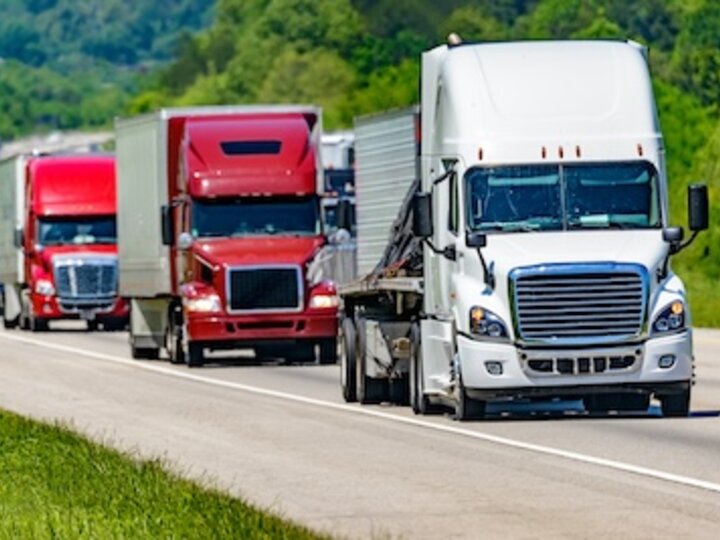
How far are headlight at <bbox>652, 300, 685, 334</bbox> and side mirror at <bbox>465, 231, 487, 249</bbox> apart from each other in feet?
5.10

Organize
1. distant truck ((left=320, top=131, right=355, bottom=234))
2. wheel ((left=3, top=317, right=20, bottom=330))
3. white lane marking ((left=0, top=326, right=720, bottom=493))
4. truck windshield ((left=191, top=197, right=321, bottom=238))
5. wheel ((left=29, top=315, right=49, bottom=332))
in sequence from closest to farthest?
white lane marking ((left=0, top=326, right=720, bottom=493))
truck windshield ((left=191, top=197, right=321, bottom=238))
distant truck ((left=320, top=131, right=355, bottom=234))
wheel ((left=29, top=315, right=49, bottom=332))
wheel ((left=3, top=317, right=20, bottom=330))

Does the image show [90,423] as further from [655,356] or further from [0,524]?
[0,524]

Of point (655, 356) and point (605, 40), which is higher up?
point (605, 40)

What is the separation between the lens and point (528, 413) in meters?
26.8

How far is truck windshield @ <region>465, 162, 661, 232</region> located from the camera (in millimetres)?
25547

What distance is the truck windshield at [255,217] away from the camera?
38.9 metres

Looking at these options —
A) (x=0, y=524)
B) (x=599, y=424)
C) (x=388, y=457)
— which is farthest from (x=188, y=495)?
(x=599, y=424)

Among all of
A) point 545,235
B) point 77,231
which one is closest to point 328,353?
point 545,235

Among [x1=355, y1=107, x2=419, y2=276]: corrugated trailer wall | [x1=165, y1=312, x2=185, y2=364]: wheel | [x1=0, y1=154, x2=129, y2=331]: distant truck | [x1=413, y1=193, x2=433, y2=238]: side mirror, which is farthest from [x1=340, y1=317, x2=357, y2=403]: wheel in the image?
[x1=0, y1=154, x2=129, y2=331]: distant truck

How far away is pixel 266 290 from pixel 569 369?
14289 mm

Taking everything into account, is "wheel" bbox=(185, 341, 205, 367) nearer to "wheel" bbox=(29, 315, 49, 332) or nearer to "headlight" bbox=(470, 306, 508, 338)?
"headlight" bbox=(470, 306, 508, 338)

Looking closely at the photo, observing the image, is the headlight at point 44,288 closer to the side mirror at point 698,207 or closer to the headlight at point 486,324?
the headlight at point 486,324

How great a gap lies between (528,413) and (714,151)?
48521mm

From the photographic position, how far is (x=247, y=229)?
39.0 meters
